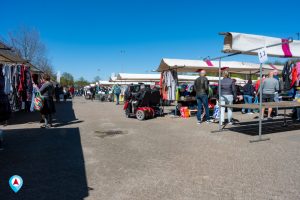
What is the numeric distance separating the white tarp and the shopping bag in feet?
20.5

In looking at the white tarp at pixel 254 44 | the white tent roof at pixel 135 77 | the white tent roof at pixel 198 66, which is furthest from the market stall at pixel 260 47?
the white tent roof at pixel 135 77

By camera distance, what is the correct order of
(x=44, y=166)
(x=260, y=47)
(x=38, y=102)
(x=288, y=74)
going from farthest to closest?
(x=288, y=74), (x=38, y=102), (x=260, y=47), (x=44, y=166)

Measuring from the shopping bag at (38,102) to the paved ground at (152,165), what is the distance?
128 cm

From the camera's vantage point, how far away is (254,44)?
21.6 feet

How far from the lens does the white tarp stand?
6.30m

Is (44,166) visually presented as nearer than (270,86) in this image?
Yes

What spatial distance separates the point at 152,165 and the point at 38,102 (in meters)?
5.69

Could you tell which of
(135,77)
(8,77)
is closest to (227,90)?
(8,77)

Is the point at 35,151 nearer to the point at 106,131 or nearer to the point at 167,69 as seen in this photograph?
the point at 106,131

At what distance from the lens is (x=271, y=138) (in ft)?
22.4

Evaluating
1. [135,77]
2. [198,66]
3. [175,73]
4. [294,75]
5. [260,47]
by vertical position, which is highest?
[135,77]

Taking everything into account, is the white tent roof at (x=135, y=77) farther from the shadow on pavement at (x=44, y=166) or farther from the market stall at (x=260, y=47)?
the market stall at (x=260, y=47)

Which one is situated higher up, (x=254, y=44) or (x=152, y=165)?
(x=254, y=44)

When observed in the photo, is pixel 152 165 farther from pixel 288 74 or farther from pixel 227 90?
pixel 288 74
